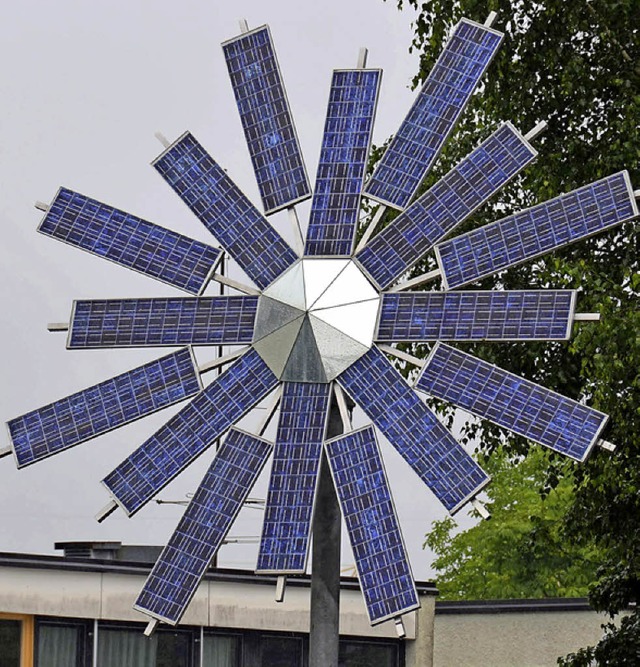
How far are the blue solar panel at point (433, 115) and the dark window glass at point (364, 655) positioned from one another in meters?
15.9

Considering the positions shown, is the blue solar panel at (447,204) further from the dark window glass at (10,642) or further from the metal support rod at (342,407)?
the dark window glass at (10,642)

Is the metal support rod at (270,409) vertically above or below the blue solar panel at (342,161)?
below

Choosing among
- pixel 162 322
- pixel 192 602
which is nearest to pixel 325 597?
pixel 162 322

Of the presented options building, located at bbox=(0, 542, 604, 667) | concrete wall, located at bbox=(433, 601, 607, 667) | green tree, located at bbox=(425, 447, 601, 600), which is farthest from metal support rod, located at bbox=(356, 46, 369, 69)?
green tree, located at bbox=(425, 447, 601, 600)

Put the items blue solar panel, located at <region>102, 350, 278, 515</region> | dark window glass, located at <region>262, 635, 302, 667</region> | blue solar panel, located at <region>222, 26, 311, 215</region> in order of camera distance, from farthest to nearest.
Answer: dark window glass, located at <region>262, 635, 302, 667</region>, blue solar panel, located at <region>222, 26, 311, 215</region>, blue solar panel, located at <region>102, 350, 278, 515</region>

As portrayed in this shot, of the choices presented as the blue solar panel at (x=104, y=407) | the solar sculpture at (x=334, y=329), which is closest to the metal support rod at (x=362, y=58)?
the solar sculpture at (x=334, y=329)

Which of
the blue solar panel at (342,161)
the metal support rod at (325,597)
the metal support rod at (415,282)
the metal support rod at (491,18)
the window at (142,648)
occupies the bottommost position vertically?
the metal support rod at (325,597)

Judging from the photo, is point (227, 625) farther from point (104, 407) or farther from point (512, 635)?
point (104, 407)

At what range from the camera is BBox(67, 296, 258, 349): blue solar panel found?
13.8 meters

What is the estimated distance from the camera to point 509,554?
5759 centimetres

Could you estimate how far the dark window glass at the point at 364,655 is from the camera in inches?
1125

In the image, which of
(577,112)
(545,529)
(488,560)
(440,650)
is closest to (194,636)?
(440,650)

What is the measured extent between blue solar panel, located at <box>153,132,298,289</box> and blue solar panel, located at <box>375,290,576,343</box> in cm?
110

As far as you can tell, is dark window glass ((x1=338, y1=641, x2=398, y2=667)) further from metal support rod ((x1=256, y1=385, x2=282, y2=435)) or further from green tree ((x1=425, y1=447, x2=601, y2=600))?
green tree ((x1=425, y1=447, x2=601, y2=600))
